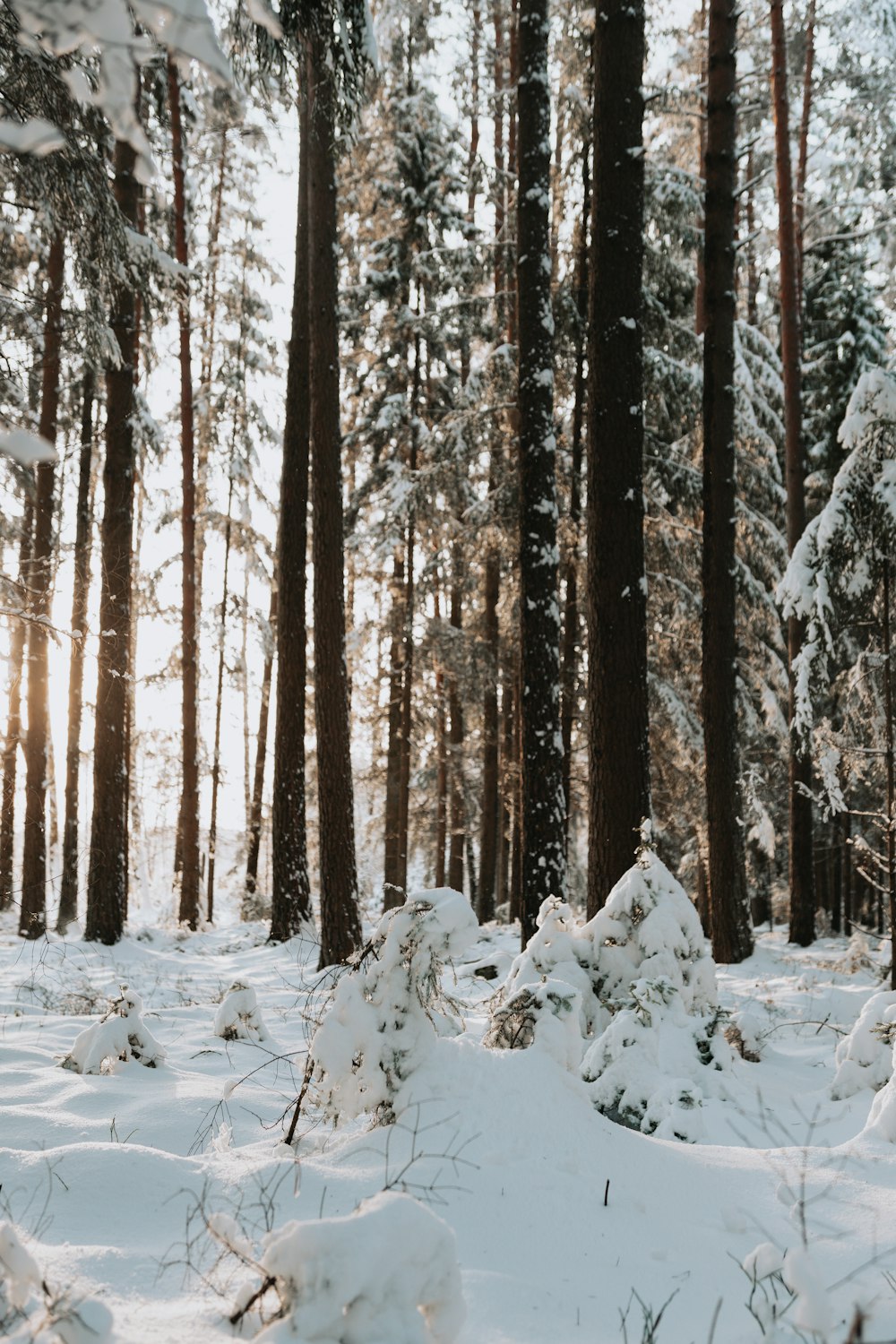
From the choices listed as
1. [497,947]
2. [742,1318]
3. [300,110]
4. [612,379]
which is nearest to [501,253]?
[300,110]

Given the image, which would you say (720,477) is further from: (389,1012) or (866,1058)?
(389,1012)

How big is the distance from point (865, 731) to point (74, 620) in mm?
10845

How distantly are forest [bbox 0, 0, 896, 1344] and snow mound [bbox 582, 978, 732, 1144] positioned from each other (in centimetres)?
3

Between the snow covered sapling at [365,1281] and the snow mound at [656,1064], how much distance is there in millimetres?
2103

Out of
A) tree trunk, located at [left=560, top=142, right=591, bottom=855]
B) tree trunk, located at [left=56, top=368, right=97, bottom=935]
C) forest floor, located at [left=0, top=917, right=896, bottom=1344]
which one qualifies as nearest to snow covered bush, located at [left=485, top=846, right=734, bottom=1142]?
forest floor, located at [left=0, top=917, right=896, bottom=1344]

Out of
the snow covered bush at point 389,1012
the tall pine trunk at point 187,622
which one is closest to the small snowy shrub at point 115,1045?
the snow covered bush at point 389,1012

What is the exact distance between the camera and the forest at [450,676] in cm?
233

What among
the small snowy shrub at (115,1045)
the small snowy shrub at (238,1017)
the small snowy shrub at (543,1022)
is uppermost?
the small snowy shrub at (543,1022)

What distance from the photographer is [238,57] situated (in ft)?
23.6

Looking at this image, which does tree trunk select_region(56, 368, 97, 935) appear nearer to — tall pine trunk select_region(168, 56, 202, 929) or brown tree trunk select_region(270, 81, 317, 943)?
tall pine trunk select_region(168, 56, 202, 929)

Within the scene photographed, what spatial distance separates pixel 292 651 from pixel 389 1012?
849cm

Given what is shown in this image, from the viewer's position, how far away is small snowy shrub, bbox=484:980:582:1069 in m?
3.35

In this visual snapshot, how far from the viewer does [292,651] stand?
11.3 metres

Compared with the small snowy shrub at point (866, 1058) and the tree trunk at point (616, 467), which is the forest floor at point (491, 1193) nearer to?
the small snowy shrub at point (866, 1058)
